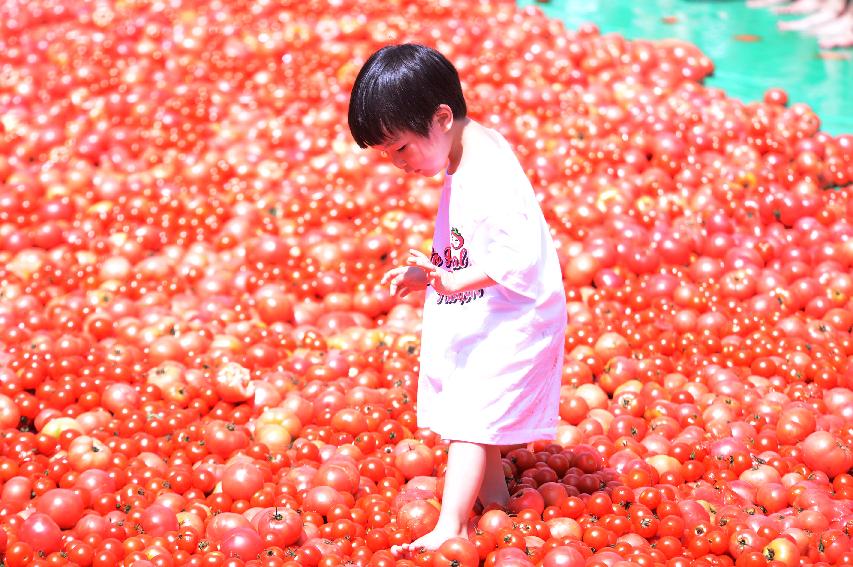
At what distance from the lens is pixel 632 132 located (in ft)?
24.2

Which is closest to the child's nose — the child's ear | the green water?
the child's ear

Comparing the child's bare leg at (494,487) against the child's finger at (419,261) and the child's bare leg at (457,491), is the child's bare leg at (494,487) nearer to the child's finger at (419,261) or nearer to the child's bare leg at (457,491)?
the child's bare leg at (457,491)

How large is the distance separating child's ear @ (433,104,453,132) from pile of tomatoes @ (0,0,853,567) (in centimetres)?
145

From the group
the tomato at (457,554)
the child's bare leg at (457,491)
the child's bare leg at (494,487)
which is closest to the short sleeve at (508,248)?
the child's bare leg at (457,491)

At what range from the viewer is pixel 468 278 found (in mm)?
3434

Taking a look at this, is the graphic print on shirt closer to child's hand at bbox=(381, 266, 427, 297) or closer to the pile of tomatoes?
child's hand at bbox=(381, 266, 427, 297)

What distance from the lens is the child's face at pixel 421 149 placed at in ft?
11.2

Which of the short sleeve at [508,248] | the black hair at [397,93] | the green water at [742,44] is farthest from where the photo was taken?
the green water at [742,44]

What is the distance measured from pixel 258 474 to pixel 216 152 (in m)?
3.96

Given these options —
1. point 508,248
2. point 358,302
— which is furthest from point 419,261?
point 358,302

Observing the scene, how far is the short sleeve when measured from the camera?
345 cm

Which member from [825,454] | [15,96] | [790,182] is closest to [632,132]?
[790,182]

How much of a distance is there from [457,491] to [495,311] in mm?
664

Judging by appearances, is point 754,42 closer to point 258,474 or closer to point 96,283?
point 96,283
